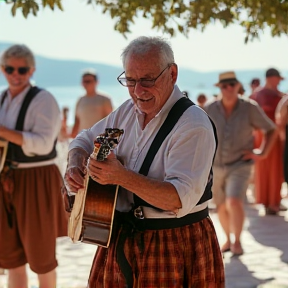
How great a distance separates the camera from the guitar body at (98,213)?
2.99 metres

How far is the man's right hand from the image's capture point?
10.2 ft

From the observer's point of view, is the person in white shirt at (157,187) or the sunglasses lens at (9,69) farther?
the sunglasses lens at (9,69)

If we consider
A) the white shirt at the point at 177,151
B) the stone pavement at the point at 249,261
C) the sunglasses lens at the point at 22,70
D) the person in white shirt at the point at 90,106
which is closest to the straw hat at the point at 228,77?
the stone pavement at the point at 249,261

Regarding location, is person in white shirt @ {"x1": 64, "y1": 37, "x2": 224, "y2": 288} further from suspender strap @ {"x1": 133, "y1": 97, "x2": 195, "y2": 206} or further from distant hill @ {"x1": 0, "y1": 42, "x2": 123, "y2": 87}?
distant hill @ {"x1": 0, "y1": 42, "x2": 123, "y2": 87}

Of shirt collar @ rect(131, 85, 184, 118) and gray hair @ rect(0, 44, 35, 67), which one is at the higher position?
gray hair @ rect(0, 44, 35, 67)

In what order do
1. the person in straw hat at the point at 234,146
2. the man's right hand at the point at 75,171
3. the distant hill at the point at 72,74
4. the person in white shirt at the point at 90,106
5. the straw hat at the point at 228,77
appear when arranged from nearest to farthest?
the man's right hand at the point at 75,171 → the person in straw hat at the point at 234,146 → the straw hat at the point at 228,77 → the person in white shirt at the point at 90,106 → the distant hill at the point at 72,74

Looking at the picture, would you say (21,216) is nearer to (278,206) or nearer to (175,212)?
(175,212)

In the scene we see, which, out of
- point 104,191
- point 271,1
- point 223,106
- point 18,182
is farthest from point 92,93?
point 104,191

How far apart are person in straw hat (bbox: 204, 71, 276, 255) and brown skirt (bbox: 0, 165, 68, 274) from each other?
2.19 metres

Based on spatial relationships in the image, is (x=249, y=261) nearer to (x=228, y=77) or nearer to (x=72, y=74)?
(x=228, y=77)

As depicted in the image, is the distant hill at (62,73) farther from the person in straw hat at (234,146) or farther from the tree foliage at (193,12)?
the tree foliage at (193,12)

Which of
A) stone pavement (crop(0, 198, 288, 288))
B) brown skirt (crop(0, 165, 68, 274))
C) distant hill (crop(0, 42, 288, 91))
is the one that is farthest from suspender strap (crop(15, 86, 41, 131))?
distant hill (crop(0, 42, 288, 91))

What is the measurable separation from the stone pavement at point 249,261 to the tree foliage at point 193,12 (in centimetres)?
226

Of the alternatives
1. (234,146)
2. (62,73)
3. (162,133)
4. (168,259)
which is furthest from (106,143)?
(62,73)
